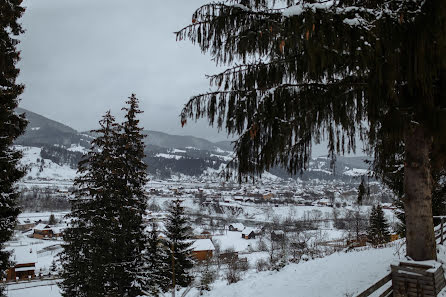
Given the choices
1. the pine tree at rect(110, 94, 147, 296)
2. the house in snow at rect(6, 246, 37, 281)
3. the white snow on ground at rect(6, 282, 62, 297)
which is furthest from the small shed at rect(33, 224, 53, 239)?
the pine tree at rect(110, 94, 147, 296)

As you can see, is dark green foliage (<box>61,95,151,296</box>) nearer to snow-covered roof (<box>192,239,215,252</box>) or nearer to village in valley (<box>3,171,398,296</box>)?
village in valley (<box>3,171,398,296</box>)

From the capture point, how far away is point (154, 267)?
47.0 ft

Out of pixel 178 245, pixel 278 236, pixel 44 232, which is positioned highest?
pixel 178 245

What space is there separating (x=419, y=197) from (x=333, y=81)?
2196mm

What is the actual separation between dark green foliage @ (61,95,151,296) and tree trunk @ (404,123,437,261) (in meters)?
11.0

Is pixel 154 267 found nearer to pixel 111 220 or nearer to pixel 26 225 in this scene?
pixel 111 220

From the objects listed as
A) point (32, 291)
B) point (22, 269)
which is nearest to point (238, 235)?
point (22, 269)

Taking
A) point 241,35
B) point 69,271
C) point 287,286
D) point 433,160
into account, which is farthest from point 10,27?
point 433,160

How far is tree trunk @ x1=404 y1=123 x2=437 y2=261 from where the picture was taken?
4.11 meters

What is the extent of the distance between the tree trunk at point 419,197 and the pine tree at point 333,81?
14 mm

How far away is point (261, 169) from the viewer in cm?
369

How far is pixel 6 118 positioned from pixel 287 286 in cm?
978

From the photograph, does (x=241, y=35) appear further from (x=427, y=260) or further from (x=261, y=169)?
(x=427, y=260)

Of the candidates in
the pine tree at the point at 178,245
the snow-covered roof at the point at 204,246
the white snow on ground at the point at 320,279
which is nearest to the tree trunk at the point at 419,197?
the white snow on ground at the point at 320,279
